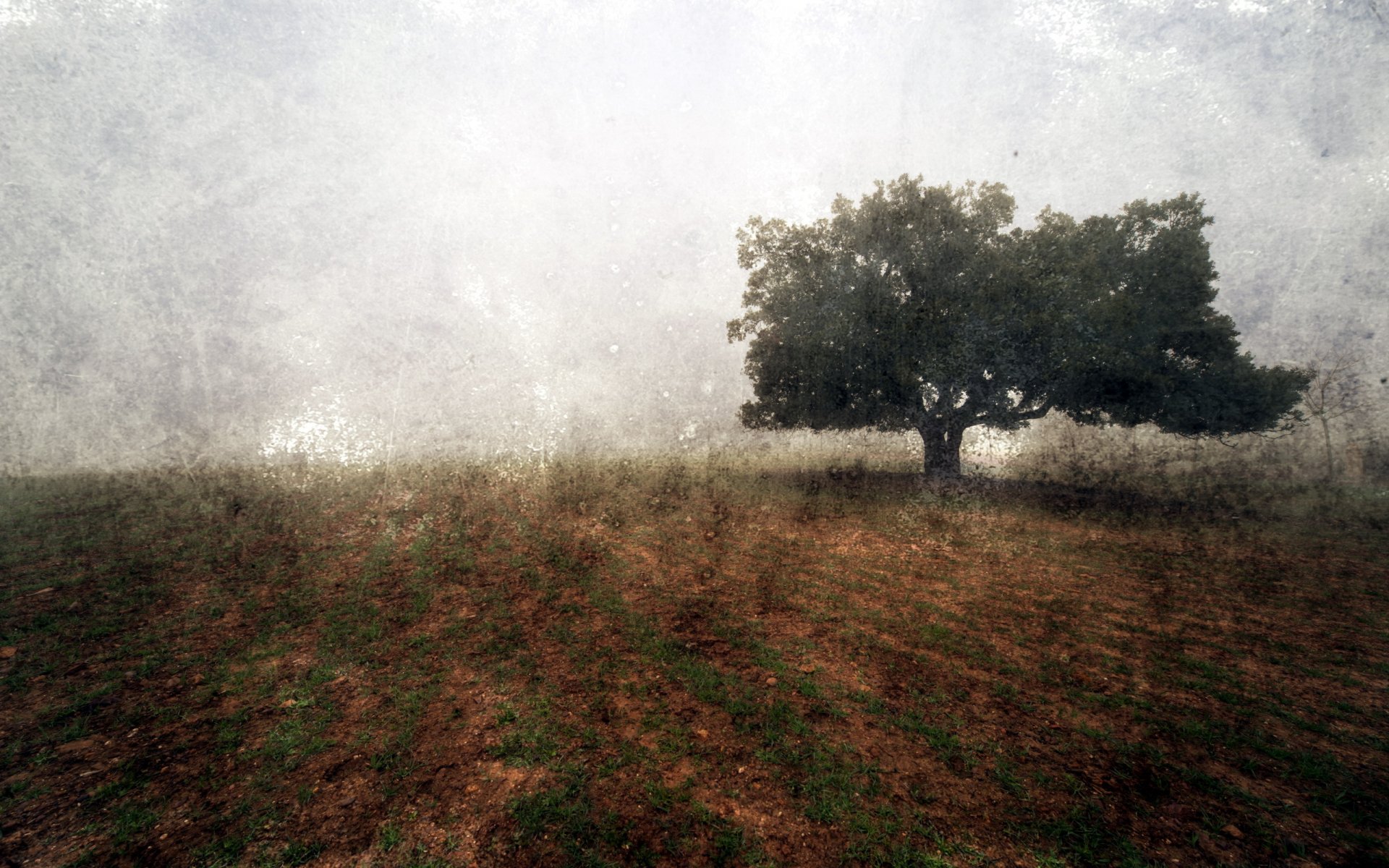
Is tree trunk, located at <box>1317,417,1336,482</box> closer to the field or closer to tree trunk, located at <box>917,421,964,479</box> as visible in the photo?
the field

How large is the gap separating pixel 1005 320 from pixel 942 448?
23.4ft

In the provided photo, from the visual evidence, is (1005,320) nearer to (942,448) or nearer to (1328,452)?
(942,448)

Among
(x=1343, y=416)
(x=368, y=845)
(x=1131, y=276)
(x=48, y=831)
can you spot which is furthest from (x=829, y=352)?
(x=1343, y=416)

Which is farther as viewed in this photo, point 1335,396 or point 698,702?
point 1335,396

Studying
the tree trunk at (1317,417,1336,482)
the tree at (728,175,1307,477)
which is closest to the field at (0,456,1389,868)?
the tree at (728,175,1307,477)

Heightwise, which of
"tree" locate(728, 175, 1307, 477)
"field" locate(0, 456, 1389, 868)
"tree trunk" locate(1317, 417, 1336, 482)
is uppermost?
"tree" locate(728, 175, 1307, 477)

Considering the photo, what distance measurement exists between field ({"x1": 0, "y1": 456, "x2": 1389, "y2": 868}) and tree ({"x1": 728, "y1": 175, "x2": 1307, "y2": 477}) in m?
7.41

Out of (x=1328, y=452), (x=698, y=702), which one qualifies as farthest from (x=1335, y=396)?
(x=698, y=702)

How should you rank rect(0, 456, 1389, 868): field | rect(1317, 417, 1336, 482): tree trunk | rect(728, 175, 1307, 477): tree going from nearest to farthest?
rect(0, 456, 1389, 868): field, rect(728, 175, 1307, 477): tree, rect(1317, 417, 1336, 482): tree trunk

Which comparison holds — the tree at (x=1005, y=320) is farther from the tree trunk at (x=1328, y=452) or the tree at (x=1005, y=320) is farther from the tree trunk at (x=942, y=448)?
the tree trunk at (x=1328, y=452)

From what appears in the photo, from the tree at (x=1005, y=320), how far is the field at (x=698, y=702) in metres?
7.41

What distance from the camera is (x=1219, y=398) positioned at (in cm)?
1883

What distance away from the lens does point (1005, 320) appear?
61.6 feet

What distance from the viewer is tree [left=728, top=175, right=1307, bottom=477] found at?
60.9 feet
